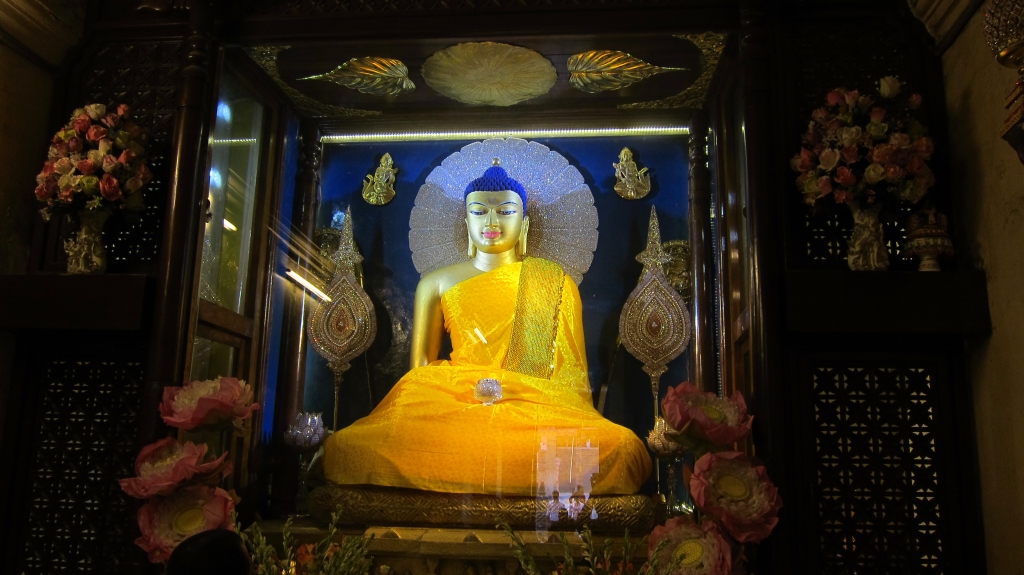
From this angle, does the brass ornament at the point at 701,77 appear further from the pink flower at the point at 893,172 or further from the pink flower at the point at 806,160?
the pink flower at the point at 893,172

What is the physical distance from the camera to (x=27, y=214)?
141 inches

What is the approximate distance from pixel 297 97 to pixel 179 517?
221 centimetres

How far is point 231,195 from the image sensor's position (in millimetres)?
3764

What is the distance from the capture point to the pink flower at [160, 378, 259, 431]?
2.95 m

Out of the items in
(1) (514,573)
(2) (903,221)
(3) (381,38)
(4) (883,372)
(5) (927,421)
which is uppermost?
(3) (381,38)

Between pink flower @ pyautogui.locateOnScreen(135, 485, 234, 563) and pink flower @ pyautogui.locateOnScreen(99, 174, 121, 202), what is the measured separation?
1.29 metres

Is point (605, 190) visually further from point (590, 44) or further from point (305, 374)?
point (305, 374)

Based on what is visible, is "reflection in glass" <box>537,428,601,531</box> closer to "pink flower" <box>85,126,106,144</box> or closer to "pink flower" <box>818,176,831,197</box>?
"pink flower" <box>818,176,831,197</box>

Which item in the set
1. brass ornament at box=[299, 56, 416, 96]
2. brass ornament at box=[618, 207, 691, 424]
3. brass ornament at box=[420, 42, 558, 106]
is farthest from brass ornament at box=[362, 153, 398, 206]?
brass ornament at box=[618, 207, 691, 424]

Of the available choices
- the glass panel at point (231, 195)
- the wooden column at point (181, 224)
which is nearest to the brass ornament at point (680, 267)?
the glass panel at point (231, 195)

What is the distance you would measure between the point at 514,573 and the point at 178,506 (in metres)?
1.29

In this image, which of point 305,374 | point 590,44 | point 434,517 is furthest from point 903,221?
point 305,374

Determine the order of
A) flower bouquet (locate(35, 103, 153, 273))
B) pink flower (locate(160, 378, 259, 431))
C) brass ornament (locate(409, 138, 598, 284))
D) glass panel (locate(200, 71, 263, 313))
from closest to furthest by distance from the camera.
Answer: pink flower (locate(160, 378, 259, 431)), flower bouquet (locate(35, 103, 153, 273)), glass panel (locate(200, 71, 263, 313)), brass ornament (locate(409, 138, 598, 284))

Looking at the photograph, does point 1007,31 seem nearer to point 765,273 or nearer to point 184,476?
point 765,273
